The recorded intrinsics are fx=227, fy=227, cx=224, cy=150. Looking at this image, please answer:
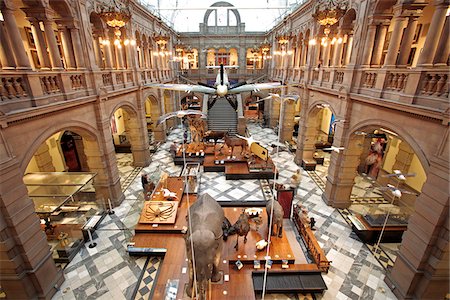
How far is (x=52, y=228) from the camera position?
8711 millimetres

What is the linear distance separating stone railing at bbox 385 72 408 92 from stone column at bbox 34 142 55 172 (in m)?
15.8

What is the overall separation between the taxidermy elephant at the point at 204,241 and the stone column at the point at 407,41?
8274 mm

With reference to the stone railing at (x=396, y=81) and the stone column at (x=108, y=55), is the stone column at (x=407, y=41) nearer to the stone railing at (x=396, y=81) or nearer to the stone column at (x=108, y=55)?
the stone railing at (x=396, y=81)

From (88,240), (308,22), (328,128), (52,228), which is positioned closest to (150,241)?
(88,240)

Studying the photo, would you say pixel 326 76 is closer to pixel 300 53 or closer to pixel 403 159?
pixel 300 53

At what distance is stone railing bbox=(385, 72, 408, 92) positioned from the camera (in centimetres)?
719

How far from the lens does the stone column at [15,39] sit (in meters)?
6.26

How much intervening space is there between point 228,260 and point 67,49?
10.0 metres

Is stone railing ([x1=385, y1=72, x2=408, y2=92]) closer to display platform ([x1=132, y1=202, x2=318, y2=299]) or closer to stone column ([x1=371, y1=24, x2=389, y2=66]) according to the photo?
stone column ([x1=371, y1=24, x2=389, y2=66])

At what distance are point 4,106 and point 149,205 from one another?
5829 millimetres

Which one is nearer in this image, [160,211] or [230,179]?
[160,211]

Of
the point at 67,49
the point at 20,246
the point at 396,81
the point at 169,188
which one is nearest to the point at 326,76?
the point at 396,81

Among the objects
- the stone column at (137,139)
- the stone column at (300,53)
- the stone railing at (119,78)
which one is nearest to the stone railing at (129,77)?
the stone railing at (119,78)

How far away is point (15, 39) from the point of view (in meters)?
6.49
